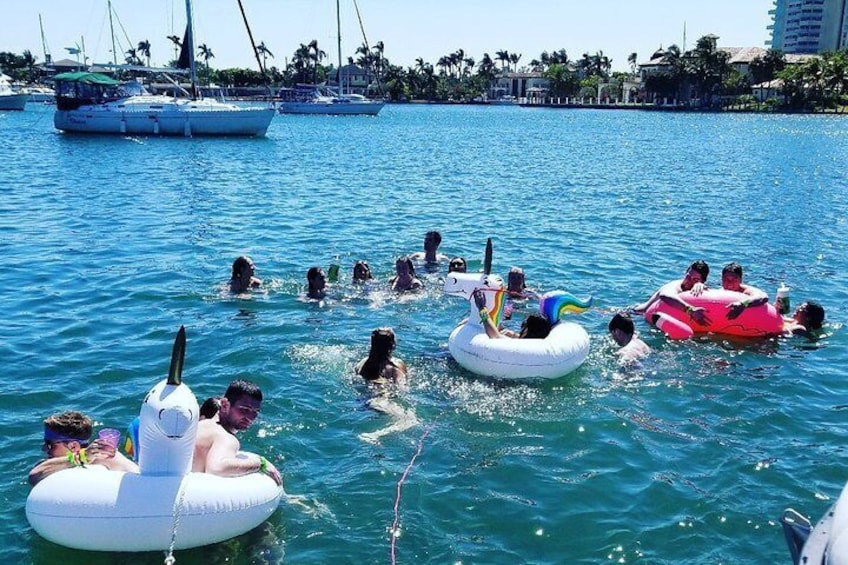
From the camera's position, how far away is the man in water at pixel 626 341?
1150cm

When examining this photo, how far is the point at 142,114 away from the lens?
54.2 m

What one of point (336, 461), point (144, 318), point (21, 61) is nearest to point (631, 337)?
point (336, 461)

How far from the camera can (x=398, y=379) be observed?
1047 cm

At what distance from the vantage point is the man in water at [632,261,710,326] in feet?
41.9

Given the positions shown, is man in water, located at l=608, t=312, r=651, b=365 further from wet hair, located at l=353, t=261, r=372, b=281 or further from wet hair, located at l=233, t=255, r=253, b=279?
wet hair, located at l=233, t=255, r=253, b=279

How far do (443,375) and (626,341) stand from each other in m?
2.97

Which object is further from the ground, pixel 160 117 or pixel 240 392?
pixel 160 117

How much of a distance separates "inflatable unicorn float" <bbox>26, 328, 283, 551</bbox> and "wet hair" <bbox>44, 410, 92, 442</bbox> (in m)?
0.53

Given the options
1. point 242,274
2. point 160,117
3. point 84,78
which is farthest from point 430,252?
point 84,78

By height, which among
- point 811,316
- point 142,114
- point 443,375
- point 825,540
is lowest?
point 443,375

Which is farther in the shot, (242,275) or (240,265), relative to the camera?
(242,275)

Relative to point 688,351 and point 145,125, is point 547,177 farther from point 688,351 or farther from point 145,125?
point 145,125

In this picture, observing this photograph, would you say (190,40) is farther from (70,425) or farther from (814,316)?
(70,425)

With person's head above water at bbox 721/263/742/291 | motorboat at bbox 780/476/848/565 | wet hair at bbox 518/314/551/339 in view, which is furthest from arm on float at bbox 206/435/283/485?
person's head above water at bbox 721/263/742/291
